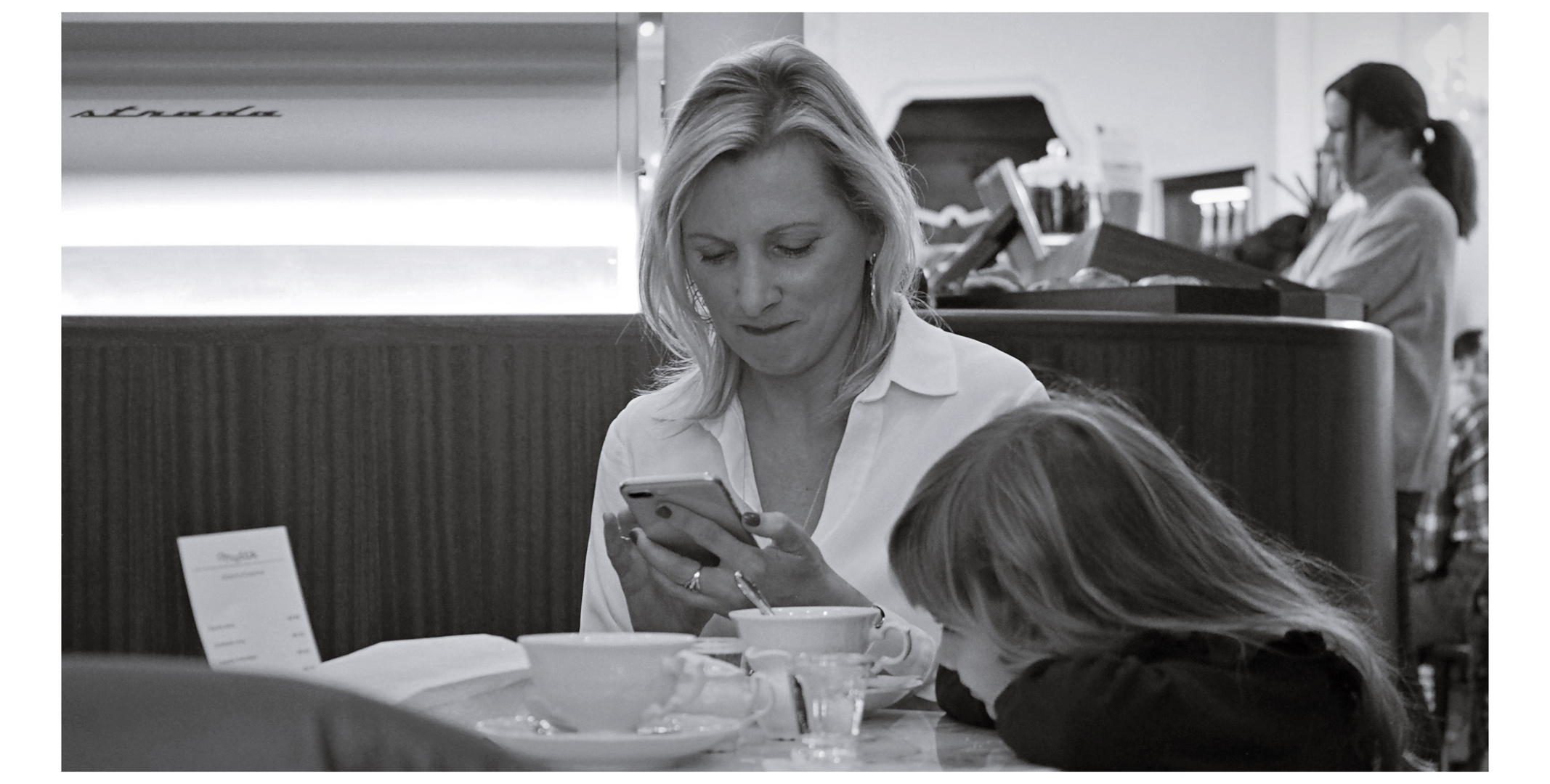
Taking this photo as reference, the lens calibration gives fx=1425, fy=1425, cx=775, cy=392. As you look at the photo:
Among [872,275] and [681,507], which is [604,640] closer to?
[681,507]

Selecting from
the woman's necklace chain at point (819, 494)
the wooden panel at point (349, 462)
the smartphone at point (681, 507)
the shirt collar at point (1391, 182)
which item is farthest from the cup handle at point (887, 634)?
the shirt collar at point (1391, 182)

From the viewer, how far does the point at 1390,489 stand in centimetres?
231

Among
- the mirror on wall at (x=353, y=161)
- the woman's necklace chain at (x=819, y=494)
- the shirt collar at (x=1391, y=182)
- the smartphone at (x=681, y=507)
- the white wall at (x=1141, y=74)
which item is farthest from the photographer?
the white wall at (x=1141, y=74)

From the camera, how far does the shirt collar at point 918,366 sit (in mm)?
1656

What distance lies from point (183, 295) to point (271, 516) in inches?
20.8

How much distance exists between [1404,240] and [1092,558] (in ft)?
8.20

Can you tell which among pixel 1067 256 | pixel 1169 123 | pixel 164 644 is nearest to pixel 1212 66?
pixel 1169 123

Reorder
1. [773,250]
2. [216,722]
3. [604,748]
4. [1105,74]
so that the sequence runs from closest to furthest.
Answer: [216,722] < [604,748] < [773,250] < [1105,74]

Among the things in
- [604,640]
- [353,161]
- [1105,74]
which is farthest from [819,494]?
[1105,74]

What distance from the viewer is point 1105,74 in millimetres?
5836

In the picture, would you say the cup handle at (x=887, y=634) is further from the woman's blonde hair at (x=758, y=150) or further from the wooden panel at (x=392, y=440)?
the wooden panel at (x=392, y=440)

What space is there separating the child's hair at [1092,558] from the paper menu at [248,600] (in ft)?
2.87

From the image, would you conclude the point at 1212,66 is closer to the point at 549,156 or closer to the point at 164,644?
the point at 549,156

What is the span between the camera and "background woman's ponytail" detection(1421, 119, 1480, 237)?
131 inches
